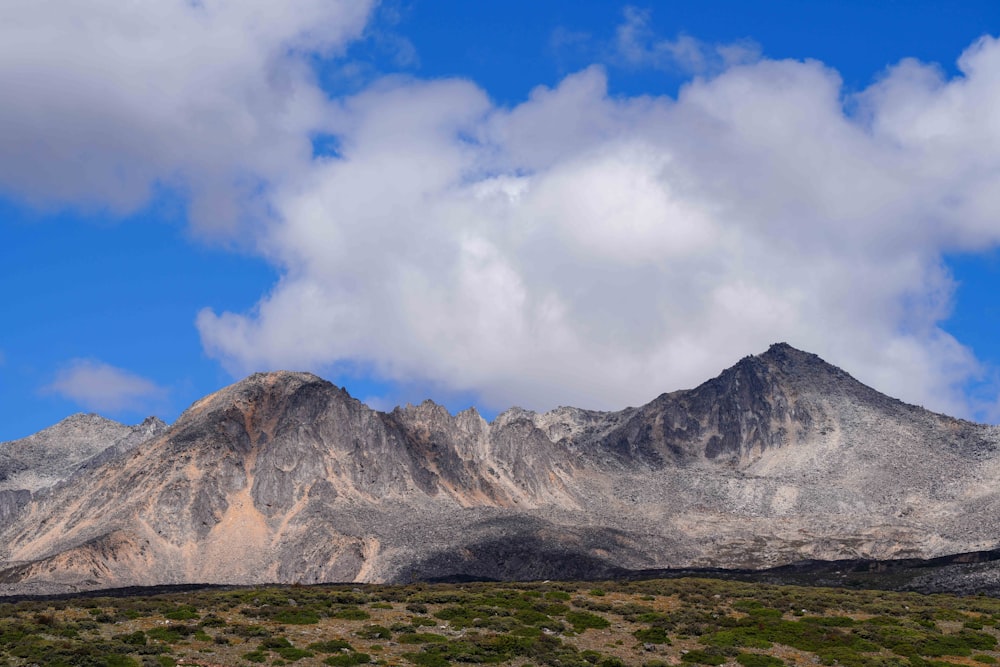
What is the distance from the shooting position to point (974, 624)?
84.4m

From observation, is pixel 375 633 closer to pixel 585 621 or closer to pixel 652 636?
pixel 585 621

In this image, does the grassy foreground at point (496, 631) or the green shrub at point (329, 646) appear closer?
the grassy foreground at point (496, 631)

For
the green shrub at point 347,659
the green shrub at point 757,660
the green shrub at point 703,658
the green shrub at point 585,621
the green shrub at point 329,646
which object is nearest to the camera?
the green shrub at point 347,659

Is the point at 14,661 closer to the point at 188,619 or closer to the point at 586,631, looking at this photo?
the point at 188,619

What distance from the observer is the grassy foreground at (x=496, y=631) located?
66938 millimetres

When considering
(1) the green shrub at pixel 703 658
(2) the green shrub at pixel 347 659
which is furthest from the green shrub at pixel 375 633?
(1) the green shrub at pixel 703 658

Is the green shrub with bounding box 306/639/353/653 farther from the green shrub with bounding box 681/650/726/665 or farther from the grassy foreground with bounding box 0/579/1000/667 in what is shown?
the green shrub with bounding box 681/650/726/665

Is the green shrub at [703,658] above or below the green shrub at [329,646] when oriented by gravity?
below

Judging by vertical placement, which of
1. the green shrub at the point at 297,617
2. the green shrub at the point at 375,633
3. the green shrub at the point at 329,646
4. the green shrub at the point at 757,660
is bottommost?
the green shrub at the point at 757,660

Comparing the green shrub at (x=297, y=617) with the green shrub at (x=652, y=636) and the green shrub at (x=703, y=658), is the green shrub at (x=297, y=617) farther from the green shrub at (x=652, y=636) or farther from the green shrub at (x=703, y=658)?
the green shrub at (x=703, y=658)

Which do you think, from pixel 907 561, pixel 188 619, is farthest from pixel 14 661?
pixel 907 561

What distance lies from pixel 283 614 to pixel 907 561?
144793mm

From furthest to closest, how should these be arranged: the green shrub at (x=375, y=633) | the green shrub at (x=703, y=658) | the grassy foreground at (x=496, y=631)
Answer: the green shrub at (x=375, y=633) → the green shrub at (x=703, y=658) → the grassy foreground at (x=496, y=631)

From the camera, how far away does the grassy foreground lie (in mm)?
66938
